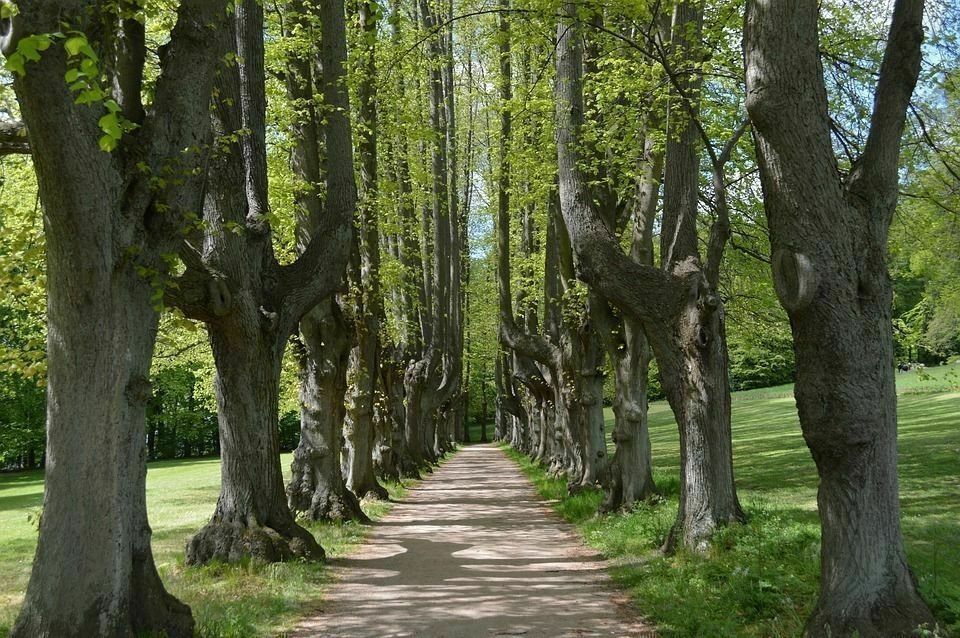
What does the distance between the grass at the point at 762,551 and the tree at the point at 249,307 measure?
4271 millimetres

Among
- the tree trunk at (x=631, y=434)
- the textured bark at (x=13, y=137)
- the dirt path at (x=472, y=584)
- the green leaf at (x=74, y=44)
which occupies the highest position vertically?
the textured bark at (x=13, y=137)

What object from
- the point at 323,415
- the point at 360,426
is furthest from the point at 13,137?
the point at 360,426

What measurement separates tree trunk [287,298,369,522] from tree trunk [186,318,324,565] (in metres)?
3.69

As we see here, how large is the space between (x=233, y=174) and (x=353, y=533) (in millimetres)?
6145

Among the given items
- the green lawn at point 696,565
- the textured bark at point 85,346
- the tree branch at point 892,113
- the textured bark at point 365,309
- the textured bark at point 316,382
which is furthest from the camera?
the textured bark at point 365,309

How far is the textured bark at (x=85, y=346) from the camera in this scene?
4.61m

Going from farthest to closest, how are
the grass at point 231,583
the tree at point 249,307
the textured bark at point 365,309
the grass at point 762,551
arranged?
1. the textured bark at point 365,309
2. the tree at point 249,307
3. the grass at point 231,583
4. the grass at point 762,551

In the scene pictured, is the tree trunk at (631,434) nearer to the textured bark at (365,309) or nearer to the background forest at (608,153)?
the background forest at (608,153)

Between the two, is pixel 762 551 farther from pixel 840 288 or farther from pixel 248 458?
pixel 248 458

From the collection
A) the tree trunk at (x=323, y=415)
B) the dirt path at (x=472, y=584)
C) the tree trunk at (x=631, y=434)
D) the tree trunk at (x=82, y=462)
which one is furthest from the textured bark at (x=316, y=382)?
the tree trunk at (x=82, y=462)

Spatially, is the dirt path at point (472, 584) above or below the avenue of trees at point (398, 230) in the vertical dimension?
below

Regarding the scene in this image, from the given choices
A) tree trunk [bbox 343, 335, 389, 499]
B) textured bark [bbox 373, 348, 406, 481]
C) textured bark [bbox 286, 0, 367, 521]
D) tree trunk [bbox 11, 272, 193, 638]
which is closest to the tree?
textured bark [bbox 286, 0, 367, 521]

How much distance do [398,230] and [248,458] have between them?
374 inches

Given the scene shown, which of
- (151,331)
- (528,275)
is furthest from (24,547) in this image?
(528,275)
